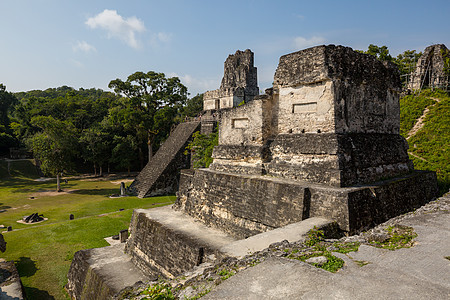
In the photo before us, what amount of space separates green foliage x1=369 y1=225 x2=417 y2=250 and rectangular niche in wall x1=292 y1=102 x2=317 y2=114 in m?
2.82

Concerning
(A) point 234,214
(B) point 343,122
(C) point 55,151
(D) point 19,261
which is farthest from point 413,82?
(C) point 55,151

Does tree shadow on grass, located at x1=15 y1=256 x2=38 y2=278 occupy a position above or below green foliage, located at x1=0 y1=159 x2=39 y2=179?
below

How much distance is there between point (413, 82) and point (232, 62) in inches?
613

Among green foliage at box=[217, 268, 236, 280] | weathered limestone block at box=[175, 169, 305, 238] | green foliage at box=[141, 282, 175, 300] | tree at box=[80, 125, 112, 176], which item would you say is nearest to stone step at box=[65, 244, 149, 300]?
weathered limestone block at box=[175, 169, 305, 238]

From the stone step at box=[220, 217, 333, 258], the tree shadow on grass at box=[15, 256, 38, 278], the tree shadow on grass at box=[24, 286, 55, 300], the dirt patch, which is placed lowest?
the tree shadow on grass at box=[24, 286, 55, 300]

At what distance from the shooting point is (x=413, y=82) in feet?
56.9

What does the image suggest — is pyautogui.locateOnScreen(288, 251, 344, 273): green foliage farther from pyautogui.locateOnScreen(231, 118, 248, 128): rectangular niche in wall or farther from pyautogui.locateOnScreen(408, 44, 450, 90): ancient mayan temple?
pyautogui.locateOnScreen(408, 44, 450, 90): ancient mayan temple

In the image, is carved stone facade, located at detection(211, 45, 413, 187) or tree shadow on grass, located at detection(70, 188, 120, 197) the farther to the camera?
tree shadow on grass, located at detection(70, 188, 120, 197)

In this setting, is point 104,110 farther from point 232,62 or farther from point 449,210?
point 449,210

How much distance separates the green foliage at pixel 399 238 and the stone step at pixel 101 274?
5.01 metres

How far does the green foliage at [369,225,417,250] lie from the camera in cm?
329

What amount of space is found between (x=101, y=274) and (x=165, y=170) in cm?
1092

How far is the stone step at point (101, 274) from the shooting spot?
6.06 metres

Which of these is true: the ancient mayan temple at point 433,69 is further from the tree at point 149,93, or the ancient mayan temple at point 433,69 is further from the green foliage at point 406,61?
the tree at point 149,93
